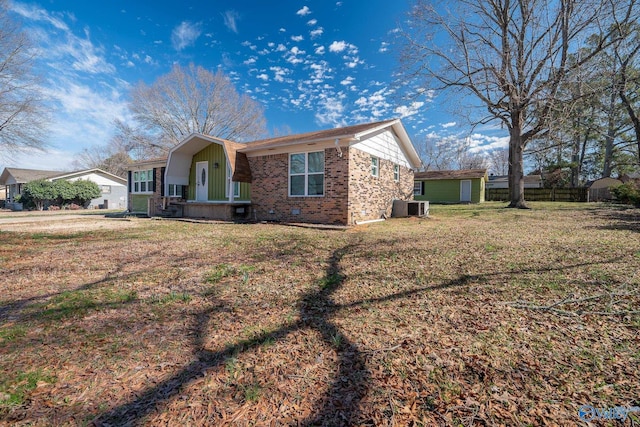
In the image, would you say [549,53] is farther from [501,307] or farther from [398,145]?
[501,307]

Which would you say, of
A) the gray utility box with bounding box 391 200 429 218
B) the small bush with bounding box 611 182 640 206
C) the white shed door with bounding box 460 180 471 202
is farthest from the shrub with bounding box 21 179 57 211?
the small bush with bounding box 611 182 640 206

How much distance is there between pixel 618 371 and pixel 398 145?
43.1ft

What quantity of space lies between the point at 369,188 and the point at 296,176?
2934mm

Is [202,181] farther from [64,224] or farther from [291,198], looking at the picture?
[291,198]

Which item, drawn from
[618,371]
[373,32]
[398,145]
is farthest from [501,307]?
[373,32]

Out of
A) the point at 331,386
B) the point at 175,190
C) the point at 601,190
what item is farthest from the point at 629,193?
the point at 175,190

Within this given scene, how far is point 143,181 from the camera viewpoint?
17.5m

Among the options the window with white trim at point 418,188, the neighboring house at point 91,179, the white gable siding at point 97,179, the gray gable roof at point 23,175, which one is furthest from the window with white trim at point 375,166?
the gray gable roof at point 23,175

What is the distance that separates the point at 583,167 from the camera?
114 ft

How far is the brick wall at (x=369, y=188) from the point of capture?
9.92 m

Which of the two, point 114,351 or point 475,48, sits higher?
point 475,48

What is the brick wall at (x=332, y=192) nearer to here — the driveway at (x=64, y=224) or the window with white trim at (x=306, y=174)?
the window with white trim at (x=306, y=174)

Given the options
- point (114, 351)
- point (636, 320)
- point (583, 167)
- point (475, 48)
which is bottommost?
point (114, 351)

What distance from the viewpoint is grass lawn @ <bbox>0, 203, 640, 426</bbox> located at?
5.65ft
